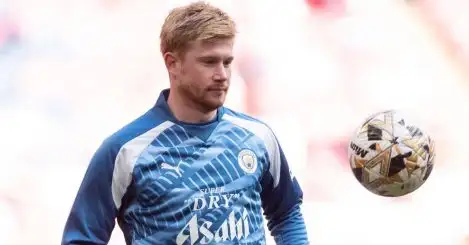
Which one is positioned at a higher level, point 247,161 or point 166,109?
point 166,109

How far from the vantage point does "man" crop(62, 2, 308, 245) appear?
8.05 ft

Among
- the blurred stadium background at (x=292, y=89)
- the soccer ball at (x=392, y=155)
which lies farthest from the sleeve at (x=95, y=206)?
the blurred stadium background at (x=292, y=89)

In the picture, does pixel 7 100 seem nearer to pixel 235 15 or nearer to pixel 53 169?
pixel 53 169

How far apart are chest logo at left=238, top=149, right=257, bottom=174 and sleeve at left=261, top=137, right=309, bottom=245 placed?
0.42 ft

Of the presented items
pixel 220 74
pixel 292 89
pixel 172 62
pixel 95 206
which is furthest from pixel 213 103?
pixel 292 89

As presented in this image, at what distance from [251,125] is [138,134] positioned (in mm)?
352

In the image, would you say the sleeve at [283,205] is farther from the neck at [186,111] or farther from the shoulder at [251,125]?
the neck at [186,111]

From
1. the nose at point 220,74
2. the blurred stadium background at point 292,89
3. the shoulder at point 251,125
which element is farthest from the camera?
the blurred stadium background at point 292,89

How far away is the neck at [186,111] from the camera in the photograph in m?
2.56

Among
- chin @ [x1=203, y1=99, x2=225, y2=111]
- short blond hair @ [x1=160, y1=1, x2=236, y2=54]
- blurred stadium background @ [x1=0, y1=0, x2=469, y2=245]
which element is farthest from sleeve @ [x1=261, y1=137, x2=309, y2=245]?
blurred stadium background @ [x1=0, y1=0, x2=469, y2=245]

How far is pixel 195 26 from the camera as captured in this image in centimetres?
247

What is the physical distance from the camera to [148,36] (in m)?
4.48

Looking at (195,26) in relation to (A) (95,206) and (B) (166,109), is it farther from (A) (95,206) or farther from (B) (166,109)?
(A) (95,206)

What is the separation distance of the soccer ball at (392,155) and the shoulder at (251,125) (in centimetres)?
47
